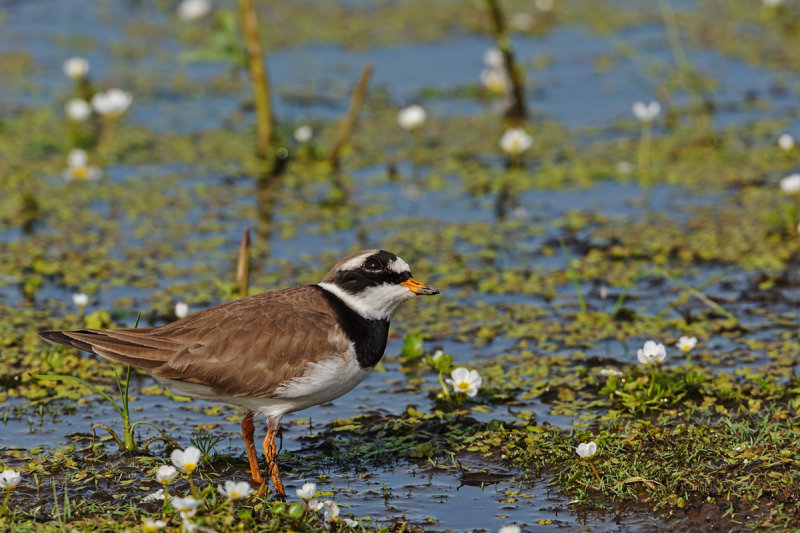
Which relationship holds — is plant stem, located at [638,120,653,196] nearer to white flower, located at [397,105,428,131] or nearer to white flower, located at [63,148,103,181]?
white flower, located at [397,105,428,131]

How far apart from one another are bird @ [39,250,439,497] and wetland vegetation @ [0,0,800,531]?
0.37m

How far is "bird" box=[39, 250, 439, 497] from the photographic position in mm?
6109

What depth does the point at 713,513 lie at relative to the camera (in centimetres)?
586

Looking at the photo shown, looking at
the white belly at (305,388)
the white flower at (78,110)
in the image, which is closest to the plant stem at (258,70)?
the white flower at (78,110)

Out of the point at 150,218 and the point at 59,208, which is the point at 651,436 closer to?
the point at 150,218

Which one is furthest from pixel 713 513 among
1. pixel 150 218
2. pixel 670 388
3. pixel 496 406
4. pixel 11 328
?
pixel 150 218

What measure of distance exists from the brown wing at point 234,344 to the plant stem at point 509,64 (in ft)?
19.0

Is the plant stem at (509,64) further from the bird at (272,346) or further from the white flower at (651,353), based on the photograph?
the bird at (272,346)

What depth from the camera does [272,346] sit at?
6.18 m

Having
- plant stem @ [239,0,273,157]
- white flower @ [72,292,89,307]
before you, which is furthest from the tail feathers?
plant stem @ [239,0,273,157]

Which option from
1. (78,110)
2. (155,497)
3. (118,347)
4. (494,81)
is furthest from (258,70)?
(155,497)

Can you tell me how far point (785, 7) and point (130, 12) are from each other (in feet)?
31.1

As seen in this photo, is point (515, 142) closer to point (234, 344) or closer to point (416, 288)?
point (416, 288)

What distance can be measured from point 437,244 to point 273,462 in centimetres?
443
